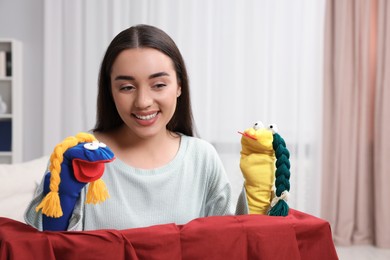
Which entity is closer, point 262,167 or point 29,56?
point 262,167

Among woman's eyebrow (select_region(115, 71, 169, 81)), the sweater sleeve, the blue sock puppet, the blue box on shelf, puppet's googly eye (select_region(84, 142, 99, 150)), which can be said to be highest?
woman's eyebrow (select_region(115, 71, 169, 81))

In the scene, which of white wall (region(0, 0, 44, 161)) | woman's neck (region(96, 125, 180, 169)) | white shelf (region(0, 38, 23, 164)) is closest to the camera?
woman's neck (region(96, 125, 180, 169))

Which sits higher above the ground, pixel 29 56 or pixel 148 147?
pixel 29 56

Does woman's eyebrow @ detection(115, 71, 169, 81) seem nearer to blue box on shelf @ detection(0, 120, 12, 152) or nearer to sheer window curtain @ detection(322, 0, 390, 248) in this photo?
sheer window curtain @ detection(322, 0, 390, 248)

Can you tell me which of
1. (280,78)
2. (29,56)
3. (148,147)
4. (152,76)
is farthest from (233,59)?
(152,76)

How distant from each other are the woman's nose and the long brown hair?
10 centimetres

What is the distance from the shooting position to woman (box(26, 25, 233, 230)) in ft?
3.51

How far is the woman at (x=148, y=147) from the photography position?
1069 millimetres

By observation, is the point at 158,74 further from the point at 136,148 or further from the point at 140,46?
the point at 136,148

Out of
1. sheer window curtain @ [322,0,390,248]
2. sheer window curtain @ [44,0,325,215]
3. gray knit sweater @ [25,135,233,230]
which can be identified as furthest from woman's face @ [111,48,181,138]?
sheer window curtain @ [322,0,390,248]

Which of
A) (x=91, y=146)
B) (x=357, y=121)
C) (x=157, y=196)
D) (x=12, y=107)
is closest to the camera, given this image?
(x=91, y=146)

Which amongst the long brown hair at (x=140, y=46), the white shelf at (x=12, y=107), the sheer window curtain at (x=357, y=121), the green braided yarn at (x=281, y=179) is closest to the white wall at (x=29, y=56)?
the white shelf at (x=12, y=107)

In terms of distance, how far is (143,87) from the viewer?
1059 mm

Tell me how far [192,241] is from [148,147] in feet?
1.04
